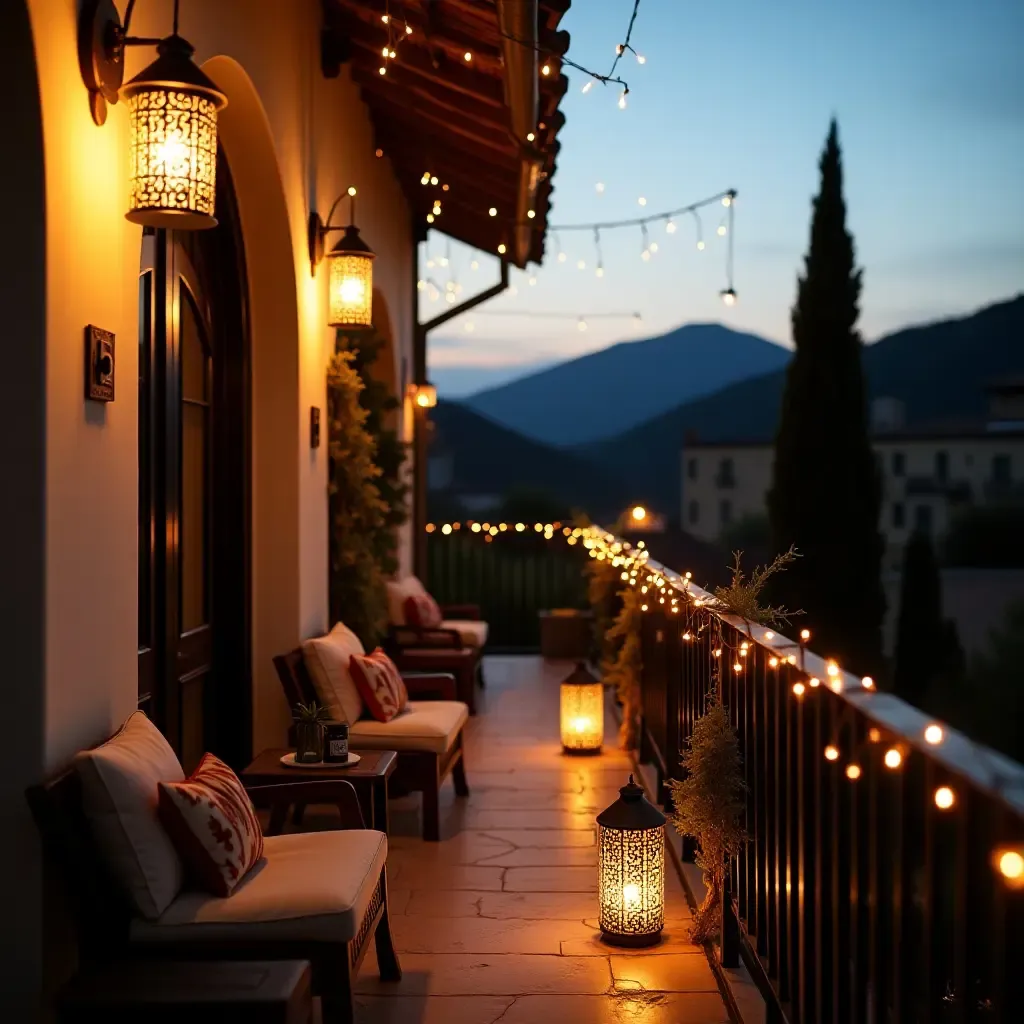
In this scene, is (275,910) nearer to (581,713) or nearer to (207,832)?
(207,832)

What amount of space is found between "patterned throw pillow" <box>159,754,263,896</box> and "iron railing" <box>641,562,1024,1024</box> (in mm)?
1247

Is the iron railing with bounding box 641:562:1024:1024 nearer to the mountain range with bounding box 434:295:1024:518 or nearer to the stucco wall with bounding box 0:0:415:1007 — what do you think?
the stucco wall with bounding box 0:0:415:1007

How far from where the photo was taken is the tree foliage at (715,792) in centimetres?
337

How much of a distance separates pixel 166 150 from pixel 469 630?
667 cm

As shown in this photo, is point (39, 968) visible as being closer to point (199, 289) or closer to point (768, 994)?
point (768, 994)

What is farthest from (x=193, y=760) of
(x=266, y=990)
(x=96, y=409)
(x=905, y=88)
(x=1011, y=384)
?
(x=905, y=88)

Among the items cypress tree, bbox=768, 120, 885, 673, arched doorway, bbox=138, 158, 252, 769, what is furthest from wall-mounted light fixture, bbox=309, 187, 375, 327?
cypress tree, bbox=768, 120, 885, 673

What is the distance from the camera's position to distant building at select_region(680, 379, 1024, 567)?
104 ft

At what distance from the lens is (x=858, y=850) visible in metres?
2.20

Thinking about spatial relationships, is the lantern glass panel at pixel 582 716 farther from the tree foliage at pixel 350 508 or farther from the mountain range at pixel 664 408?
the mountain range at pixel 664 408

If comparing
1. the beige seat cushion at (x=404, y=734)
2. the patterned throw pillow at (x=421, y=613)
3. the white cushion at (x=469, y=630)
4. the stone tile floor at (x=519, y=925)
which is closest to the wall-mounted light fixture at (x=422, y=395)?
the white cushion at (x=469, y=630)

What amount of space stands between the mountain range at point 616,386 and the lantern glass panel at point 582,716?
35.5 m

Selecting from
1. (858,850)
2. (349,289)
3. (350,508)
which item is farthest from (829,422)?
(858,850)

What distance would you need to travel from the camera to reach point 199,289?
5.11 meters
